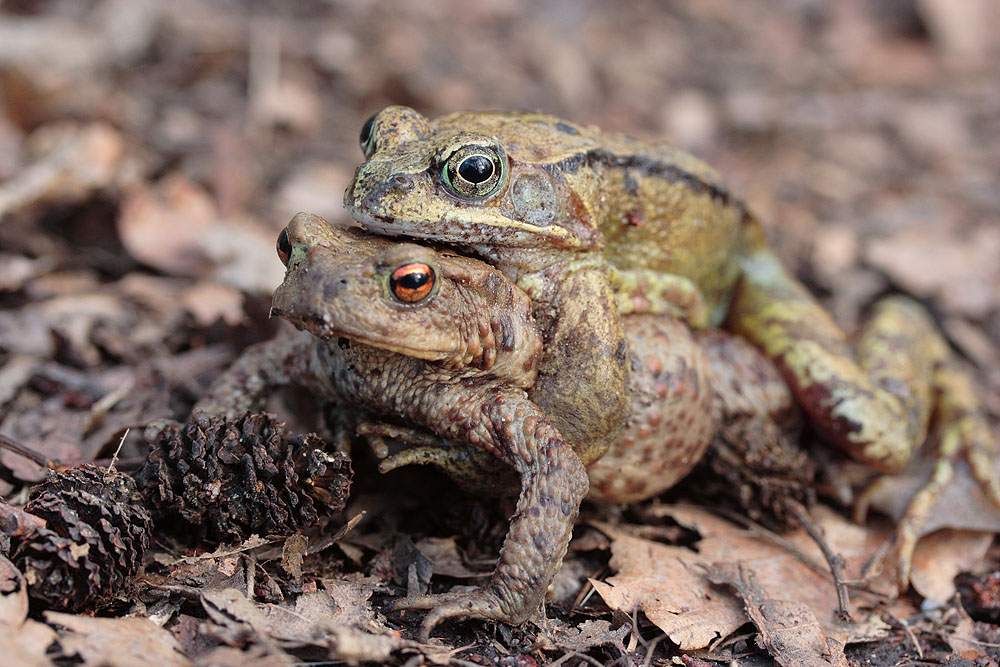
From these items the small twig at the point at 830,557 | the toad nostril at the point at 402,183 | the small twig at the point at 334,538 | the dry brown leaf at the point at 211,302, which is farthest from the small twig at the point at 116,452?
the small twig at the point at 830,557

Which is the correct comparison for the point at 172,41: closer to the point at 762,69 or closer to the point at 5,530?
the point at 5,530

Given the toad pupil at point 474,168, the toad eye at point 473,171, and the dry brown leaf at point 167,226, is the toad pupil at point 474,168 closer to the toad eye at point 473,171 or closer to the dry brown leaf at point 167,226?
the toad eye at point 473,171

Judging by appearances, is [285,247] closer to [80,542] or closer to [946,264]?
[80,542]

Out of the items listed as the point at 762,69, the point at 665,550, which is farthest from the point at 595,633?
the point at 762,69

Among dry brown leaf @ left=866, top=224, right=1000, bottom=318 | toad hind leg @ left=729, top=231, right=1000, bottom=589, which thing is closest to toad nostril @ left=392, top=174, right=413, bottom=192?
toad hind leg @ left=729, top=231, right=1000, bottom=589

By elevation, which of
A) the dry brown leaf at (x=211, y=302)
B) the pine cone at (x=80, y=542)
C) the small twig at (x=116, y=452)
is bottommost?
the pine cone at (x=80, y=542)

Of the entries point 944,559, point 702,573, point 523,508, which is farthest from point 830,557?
point 523,508

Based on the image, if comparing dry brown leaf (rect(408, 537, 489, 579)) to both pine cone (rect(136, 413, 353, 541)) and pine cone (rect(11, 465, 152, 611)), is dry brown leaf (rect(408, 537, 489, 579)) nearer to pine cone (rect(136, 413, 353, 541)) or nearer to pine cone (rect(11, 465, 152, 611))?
pine cone (rect(136, 413, 353, 541))
